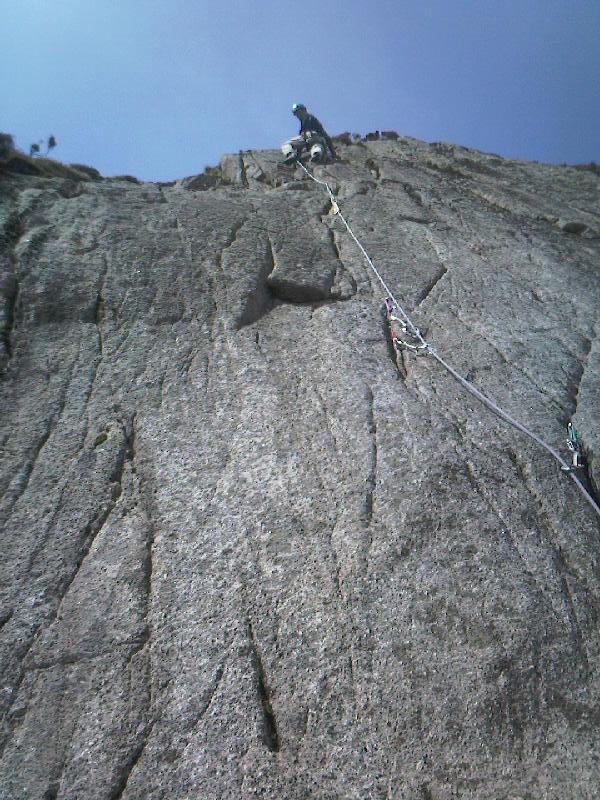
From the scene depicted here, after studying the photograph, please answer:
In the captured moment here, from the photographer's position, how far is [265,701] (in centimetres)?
476

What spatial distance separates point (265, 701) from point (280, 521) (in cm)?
165

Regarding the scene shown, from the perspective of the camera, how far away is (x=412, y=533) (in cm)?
572

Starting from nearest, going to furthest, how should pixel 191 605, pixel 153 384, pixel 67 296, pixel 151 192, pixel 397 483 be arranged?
pixel 191 605 < pixel 397 483 < pixel 153 384 < pixel 67 296 < pixel 151 192

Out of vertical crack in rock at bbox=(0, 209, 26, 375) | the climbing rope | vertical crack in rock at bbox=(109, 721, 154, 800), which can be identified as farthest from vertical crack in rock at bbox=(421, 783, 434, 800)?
vertical crack in rock at bbox=(0, 209, 26, 375)

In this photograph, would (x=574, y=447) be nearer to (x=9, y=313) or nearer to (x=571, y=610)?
(x=571, y=610)

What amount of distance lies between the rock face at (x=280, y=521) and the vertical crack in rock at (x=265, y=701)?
0.02 m

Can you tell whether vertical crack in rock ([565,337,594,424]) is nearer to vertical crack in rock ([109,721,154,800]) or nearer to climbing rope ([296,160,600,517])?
climbing rope ([296,160,600,517])

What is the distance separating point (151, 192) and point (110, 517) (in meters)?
7.33

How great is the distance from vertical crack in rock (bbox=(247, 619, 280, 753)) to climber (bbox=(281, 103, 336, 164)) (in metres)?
12.6

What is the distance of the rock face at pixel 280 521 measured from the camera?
4.55 metres

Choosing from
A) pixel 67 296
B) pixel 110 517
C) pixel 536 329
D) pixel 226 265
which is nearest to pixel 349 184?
pixel 226 265

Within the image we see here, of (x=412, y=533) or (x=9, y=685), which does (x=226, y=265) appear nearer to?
(x=412, y=533)

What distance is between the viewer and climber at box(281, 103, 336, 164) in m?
14.9

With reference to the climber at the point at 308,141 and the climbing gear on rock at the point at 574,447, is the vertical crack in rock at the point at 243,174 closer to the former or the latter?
the climber at the point at 308,141
